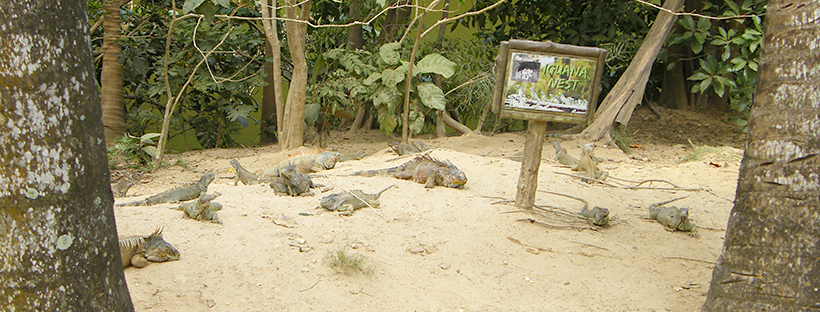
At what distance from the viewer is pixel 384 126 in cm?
709

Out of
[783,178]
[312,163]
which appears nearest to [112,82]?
[312,163]

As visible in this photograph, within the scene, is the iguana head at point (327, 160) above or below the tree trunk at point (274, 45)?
below

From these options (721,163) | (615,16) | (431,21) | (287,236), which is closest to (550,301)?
(287,236)

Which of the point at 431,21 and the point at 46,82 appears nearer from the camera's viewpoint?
the point at 46,82

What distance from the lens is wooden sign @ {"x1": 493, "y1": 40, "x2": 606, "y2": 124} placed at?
12.1ft

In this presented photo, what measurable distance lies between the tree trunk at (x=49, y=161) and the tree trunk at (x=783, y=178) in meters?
2.51

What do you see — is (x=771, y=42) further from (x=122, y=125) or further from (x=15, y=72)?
(x=122, y=125)

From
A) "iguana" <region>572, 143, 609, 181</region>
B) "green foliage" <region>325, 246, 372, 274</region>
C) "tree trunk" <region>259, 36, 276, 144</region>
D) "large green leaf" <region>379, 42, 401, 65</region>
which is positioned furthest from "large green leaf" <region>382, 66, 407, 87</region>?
"green foliage" <region>325, 246, 372, 274</region>

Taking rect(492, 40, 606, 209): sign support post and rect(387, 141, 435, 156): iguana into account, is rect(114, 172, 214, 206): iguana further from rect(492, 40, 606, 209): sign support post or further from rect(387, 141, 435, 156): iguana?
rect(387, 141, 435, 156): iguana

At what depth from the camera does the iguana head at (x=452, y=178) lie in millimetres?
4574

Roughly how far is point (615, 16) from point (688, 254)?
227 inches

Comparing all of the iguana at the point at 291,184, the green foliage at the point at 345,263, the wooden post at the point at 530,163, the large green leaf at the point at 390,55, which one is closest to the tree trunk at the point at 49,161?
the green foliage at the point at 345,263

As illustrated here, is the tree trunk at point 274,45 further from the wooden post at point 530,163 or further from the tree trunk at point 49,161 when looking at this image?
the tree trunk at point 49,161

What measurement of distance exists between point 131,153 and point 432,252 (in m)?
4.12
